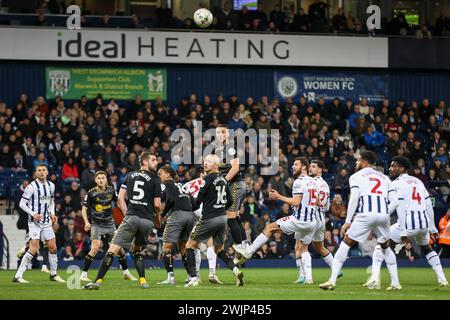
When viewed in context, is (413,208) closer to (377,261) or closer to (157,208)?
(377,261)

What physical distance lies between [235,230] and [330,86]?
19.9m

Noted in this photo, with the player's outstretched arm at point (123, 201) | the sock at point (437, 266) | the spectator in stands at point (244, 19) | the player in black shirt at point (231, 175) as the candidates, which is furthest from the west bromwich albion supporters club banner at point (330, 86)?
the player's outstretched arm at point (123, 201)

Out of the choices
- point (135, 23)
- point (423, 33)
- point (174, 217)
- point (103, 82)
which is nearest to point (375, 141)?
point (423, 33)

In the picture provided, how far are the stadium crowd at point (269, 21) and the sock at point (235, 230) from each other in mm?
16614

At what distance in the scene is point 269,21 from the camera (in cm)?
3519

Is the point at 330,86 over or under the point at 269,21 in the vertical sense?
under

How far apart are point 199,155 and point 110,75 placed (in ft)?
22.6

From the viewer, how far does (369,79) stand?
3753 cm

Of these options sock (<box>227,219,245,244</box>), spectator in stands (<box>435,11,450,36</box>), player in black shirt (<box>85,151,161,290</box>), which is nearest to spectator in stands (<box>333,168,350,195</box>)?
spectator in stands (<box>435,11,450,36</box>)

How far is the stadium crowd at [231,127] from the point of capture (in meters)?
27.9

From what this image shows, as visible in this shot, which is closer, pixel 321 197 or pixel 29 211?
pixel 321 197

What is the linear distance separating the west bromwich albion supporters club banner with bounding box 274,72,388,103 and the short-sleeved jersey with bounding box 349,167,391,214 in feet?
69.9
